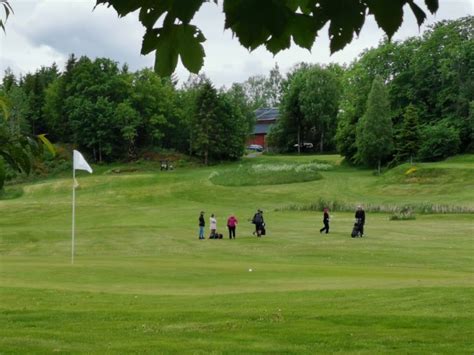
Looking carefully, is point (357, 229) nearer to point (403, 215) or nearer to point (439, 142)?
point (403, 215)

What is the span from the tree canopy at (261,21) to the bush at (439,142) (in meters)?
65.6

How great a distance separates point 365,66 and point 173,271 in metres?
63.5

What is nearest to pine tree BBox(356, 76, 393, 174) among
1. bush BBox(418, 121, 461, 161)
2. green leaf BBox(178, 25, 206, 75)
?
bush BBox(418, 121, 461, 161)

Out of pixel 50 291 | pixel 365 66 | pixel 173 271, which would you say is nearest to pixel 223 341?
pixel 50 291

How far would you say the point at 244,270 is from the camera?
1839 cm

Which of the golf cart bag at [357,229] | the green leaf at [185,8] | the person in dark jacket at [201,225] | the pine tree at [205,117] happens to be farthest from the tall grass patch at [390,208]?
the green leaf at [185,8]

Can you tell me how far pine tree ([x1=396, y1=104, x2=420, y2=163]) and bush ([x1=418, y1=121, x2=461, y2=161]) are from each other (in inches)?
52.6

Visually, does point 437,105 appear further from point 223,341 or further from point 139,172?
point 223,341

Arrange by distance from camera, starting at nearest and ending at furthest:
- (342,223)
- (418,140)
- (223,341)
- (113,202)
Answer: (223,341) → (342,223) → (113,202) → (418,140)

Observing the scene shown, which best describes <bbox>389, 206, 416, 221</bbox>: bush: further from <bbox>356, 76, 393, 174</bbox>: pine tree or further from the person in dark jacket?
<bbox>356, 76, 393, 174</bbox>: pine tree

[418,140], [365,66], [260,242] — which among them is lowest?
[260,242]

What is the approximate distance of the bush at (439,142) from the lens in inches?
2569

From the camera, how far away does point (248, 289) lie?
1447 cm

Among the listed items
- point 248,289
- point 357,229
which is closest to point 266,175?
point 357,229
